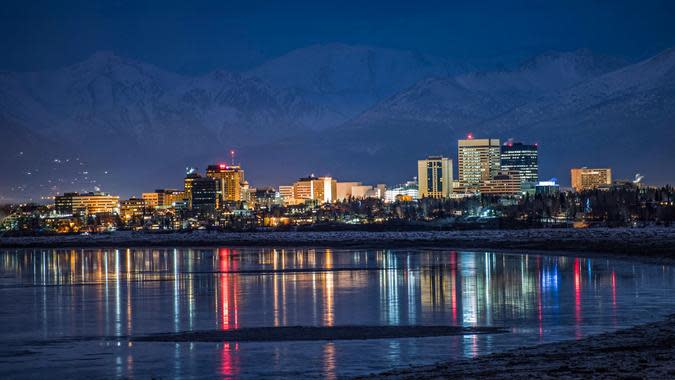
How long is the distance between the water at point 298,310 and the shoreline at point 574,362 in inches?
46.1

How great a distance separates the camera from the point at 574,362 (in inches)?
813

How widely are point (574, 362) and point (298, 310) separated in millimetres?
15543

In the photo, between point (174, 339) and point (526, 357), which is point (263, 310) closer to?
point (174, 339)

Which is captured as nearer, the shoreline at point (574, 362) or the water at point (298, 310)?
the shoreline at point (574, 362)

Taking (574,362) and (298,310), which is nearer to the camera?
(574,362)

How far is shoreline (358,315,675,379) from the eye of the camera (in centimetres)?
1919

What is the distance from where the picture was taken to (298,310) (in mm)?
34812

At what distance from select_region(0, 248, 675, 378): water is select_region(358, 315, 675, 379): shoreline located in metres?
1.17

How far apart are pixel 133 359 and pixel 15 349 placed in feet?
13.7

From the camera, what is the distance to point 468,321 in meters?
30.2

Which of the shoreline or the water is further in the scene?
the water

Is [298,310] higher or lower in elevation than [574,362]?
lower

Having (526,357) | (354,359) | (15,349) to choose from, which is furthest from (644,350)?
(15,349)

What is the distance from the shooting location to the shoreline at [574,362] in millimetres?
19188
